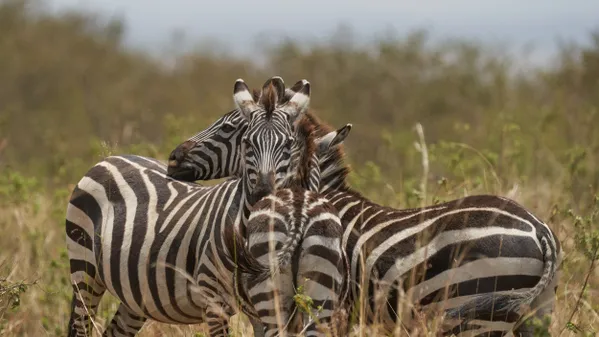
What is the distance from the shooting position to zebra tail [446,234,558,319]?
5.68 metres

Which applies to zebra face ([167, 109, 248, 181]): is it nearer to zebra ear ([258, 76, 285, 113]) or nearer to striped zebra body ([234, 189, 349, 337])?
zebra ear ([258, 76, 285, 113])

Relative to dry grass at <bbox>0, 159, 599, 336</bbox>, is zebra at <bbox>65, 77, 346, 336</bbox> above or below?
above

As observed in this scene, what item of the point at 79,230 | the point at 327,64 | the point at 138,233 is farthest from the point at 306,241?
the point at 327,64

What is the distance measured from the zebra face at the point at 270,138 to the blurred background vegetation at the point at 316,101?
4.06 metres

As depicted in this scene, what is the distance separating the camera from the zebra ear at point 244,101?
6.82 m

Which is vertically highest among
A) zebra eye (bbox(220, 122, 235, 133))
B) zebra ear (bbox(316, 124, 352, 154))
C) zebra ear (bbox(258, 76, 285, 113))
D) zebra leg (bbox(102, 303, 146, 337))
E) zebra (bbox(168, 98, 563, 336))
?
zebra ear (bbox(258, 76, 285, 113))

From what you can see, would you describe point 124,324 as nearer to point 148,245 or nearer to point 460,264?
point 148,245

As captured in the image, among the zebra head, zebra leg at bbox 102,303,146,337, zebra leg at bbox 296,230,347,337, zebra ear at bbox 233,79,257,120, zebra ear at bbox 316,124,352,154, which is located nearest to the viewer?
zebra leg at bbox 296,230,347,337

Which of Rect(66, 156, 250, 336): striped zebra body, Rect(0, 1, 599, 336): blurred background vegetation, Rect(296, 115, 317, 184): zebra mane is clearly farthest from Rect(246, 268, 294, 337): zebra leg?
Rect(0, 1, 599, 336): blurred background vegetation

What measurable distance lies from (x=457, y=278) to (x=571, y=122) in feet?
33.3

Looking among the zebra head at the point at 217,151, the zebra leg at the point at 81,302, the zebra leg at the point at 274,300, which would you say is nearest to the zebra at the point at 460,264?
the zebra leg at the point at 274,300

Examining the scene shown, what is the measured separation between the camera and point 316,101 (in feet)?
69.9

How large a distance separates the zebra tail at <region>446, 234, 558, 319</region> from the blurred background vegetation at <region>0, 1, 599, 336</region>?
4690 mm

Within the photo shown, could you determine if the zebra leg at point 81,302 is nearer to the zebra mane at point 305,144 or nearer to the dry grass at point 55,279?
the dry grass at point 55,279
